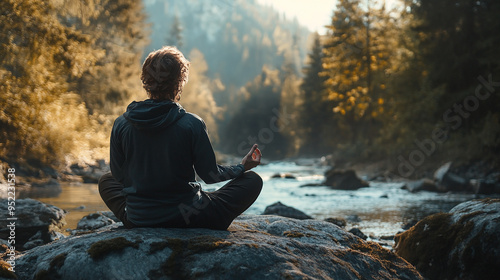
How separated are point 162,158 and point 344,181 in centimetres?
1636

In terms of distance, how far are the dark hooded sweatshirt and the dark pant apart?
8cm

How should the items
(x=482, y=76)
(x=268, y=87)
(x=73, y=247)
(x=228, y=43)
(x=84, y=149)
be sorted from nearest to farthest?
(x=73, y=247) < (x=84, y=149) < (x=482, y=76) < (x=268, y=87) < (x=228, y=43)

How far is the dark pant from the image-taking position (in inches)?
140

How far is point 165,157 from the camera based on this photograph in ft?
11.1

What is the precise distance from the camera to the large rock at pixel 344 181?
18.9m

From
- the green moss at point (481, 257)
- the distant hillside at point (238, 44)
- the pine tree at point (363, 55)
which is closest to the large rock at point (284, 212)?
the green moss at point (481, 257)

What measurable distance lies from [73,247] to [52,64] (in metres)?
10.5

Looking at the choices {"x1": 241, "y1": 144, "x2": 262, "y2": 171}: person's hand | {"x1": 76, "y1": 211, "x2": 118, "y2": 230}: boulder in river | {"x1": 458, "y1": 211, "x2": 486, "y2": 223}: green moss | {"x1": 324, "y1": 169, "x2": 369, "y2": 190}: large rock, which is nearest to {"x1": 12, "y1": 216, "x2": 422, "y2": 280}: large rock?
{"x1": 241, "y1": 144, "x2": 262, "y2": 171}: person's hand

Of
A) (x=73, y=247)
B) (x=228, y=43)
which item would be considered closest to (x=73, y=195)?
(x=73, y=247)

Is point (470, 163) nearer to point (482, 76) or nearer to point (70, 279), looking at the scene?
point (482, 76)

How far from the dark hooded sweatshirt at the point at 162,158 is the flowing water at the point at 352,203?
5035mm

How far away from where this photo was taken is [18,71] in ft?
38.2

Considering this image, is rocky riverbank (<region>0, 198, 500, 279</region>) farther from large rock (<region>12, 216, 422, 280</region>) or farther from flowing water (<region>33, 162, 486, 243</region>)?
flowing water (<region>33, 162, 486, 243</region>)

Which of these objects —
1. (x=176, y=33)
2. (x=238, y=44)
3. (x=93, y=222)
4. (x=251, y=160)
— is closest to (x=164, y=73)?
(x=251, y=160)
